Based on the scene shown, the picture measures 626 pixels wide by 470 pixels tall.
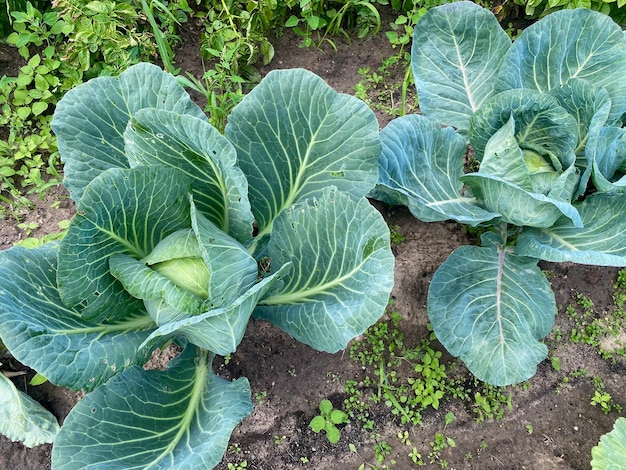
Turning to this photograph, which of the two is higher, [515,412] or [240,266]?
[240,266]

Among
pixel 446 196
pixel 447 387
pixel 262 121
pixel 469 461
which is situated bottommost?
pixel 469 461

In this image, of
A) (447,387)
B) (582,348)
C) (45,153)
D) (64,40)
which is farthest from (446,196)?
(64,40)

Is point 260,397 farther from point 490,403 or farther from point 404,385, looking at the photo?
point 490,403

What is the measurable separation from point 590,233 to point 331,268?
4.35 feet

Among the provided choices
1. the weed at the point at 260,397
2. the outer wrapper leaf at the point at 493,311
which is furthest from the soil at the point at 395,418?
the outer wrapper leaf at the point at 493,311

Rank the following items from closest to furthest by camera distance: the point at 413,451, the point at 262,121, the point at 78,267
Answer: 1. the point at 78,267
2. the point at 262,121
3. the point at 413,451

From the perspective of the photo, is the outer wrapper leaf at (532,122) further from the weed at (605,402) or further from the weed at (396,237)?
the weed at (605,402)

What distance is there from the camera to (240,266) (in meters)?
1.92

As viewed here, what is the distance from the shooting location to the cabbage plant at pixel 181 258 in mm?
1783

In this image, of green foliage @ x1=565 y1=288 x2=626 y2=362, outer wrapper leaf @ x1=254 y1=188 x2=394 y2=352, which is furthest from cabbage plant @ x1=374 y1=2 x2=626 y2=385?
outer wrapper leaf @ x1=254 y1=188 x2=394 y2=352

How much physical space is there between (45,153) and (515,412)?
303 cm

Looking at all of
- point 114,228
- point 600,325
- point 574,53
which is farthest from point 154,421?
point 574,53

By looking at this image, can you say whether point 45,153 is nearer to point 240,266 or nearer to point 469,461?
point 240,266

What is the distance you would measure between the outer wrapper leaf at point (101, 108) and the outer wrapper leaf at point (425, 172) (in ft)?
3.04
